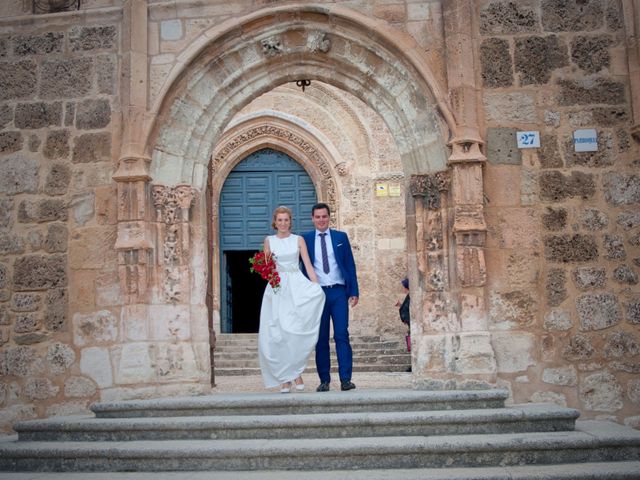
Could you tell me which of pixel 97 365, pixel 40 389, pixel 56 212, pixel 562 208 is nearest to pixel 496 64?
pixel 562 208

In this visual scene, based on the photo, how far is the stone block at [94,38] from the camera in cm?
735

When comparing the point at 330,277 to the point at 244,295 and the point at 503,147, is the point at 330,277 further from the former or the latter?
the point at 244,295

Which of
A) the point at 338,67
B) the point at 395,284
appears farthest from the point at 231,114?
the point at 395,284

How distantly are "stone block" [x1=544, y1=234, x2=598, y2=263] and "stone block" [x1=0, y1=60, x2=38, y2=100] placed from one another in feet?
15.4

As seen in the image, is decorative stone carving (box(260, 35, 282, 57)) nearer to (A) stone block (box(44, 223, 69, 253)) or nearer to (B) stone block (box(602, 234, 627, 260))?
(A) stone block (box(44, 223, 69, 253))

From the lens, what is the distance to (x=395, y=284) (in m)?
12.8

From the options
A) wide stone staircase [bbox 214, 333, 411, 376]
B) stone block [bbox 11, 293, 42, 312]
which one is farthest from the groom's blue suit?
wide stone staircase [bbox 214, 333, 411, 376]

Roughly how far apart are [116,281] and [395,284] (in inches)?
253

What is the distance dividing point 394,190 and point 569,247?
6.35 metres

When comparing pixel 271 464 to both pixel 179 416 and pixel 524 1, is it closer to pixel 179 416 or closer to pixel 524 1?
pixel 179 416

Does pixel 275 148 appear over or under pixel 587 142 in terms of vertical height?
over

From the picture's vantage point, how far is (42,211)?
23.8 ft

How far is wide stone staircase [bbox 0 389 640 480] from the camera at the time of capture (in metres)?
4.88

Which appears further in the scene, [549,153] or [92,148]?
[92,148]
